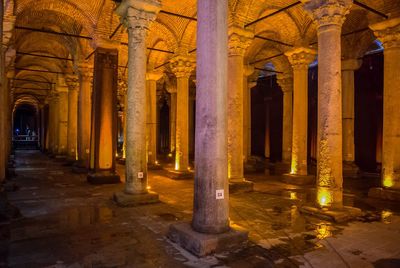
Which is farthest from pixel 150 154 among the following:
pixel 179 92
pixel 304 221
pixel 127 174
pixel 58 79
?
pixel 304 221

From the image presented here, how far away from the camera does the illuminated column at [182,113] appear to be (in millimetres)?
13227

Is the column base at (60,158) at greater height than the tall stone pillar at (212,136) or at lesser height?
lesser

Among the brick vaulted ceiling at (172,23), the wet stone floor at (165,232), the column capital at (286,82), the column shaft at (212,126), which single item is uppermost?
the brick vaulted ceiling at (172,23)

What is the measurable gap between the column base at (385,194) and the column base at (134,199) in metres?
6.60

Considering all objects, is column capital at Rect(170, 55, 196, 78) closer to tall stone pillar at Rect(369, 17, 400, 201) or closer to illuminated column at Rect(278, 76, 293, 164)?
illuminated column at Rect(278, 76, 293, 164)

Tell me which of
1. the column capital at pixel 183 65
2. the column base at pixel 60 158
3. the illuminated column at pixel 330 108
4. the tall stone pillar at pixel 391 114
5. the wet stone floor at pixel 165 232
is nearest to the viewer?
the wet stone floor at pixel 165 232

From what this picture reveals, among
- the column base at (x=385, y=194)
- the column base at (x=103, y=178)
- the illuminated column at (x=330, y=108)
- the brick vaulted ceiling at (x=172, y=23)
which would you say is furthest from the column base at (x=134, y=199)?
the column base at (x=385, y=194)

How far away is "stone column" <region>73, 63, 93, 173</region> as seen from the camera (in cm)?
1393

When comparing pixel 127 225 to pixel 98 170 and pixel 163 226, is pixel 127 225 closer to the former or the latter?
pixel 163 226

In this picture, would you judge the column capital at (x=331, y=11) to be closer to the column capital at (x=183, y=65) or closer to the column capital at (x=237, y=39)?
the column capital at (x=237, y=39)

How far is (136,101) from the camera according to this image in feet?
26.4

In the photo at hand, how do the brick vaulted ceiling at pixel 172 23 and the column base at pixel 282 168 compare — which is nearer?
the brick vaulted ceiling at pixel 172 23

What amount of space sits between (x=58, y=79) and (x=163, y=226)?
1827 centimetres

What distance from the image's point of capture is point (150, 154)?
16484 millimetres
